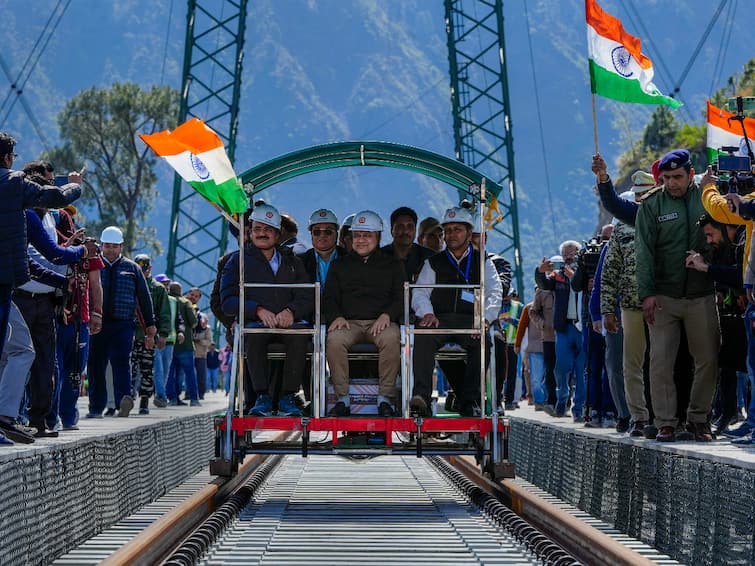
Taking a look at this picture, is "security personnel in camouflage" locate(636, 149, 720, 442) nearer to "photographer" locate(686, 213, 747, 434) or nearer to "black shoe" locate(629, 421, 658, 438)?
"photographer" locate(686, 213, 747, 434)

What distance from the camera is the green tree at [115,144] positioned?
7462 centimetres

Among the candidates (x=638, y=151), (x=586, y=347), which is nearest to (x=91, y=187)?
(x=638, y=151)

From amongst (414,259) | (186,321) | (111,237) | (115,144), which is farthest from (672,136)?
(414,259)

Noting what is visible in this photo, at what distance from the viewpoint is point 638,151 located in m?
64.9

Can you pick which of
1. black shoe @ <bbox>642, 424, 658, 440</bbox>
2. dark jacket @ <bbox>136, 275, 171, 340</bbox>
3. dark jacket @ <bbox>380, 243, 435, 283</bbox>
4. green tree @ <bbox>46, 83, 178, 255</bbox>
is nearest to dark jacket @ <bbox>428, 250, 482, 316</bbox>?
dark jacket @ <bbox>380, 243, 435, 283</bbox>

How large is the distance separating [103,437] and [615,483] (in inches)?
145

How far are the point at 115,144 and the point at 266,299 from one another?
67728 millimetres

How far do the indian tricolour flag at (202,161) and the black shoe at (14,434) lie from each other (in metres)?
2.73

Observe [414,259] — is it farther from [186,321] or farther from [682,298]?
[186,321]

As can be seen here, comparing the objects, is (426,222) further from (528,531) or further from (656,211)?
(528,531)

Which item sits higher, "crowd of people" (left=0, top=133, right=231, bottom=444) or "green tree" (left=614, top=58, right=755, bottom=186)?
"green tree" (left=614, top=58, right=755, bottom=186)

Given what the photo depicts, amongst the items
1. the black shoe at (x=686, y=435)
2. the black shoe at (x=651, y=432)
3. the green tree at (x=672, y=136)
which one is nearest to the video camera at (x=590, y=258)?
the black shoe at (x=651, y=432)

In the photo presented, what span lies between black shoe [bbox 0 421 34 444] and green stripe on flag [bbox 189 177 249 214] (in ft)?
9.13

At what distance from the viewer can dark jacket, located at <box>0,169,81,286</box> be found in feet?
26.8
